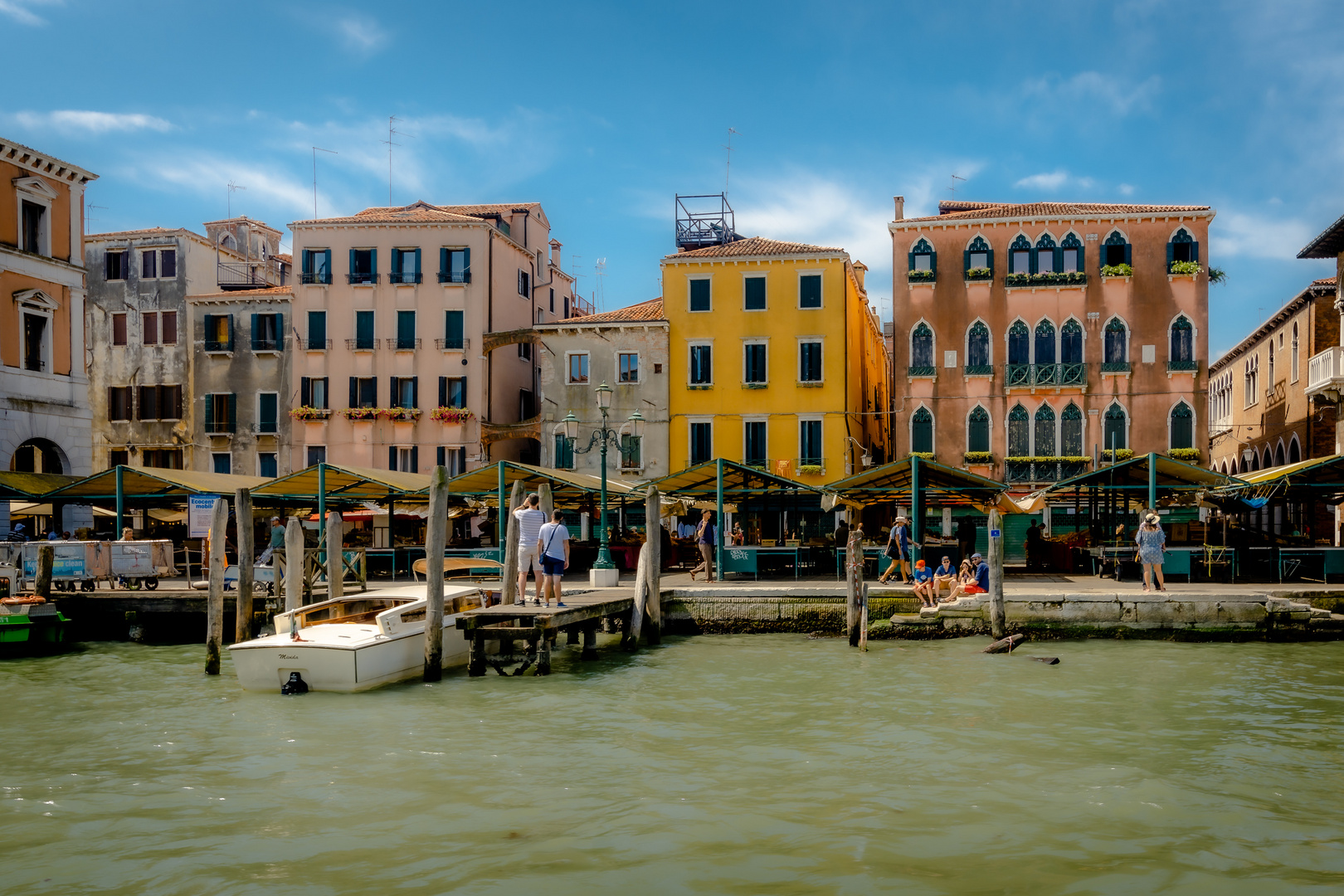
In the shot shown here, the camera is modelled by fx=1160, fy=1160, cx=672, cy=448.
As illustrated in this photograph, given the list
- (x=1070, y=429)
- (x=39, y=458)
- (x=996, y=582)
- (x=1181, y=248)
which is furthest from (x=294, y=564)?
(x=1181, y=248)

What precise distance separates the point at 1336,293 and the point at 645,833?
96.2 feet

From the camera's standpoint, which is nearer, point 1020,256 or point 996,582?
point 996,582

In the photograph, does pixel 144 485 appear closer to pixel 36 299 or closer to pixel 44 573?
pixel 44 573

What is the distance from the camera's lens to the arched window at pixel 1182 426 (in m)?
34.1

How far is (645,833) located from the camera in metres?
8.95

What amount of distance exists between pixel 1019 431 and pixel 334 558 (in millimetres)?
22775

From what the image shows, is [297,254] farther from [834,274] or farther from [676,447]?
[834,274]

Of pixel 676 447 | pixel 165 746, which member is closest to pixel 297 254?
pixel 676 447

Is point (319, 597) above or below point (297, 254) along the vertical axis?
below

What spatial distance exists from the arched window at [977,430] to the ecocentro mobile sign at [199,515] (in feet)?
72.8

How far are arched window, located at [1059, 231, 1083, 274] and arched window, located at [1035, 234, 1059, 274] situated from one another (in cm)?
24

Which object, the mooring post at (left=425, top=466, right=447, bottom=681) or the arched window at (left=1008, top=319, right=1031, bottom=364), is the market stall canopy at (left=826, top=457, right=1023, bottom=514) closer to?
the arched window at (left=1008, top=319, right=1031, bottom=364)

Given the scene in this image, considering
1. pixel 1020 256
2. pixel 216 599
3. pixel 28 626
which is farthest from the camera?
pixel 1020 256

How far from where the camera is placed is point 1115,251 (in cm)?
3459
